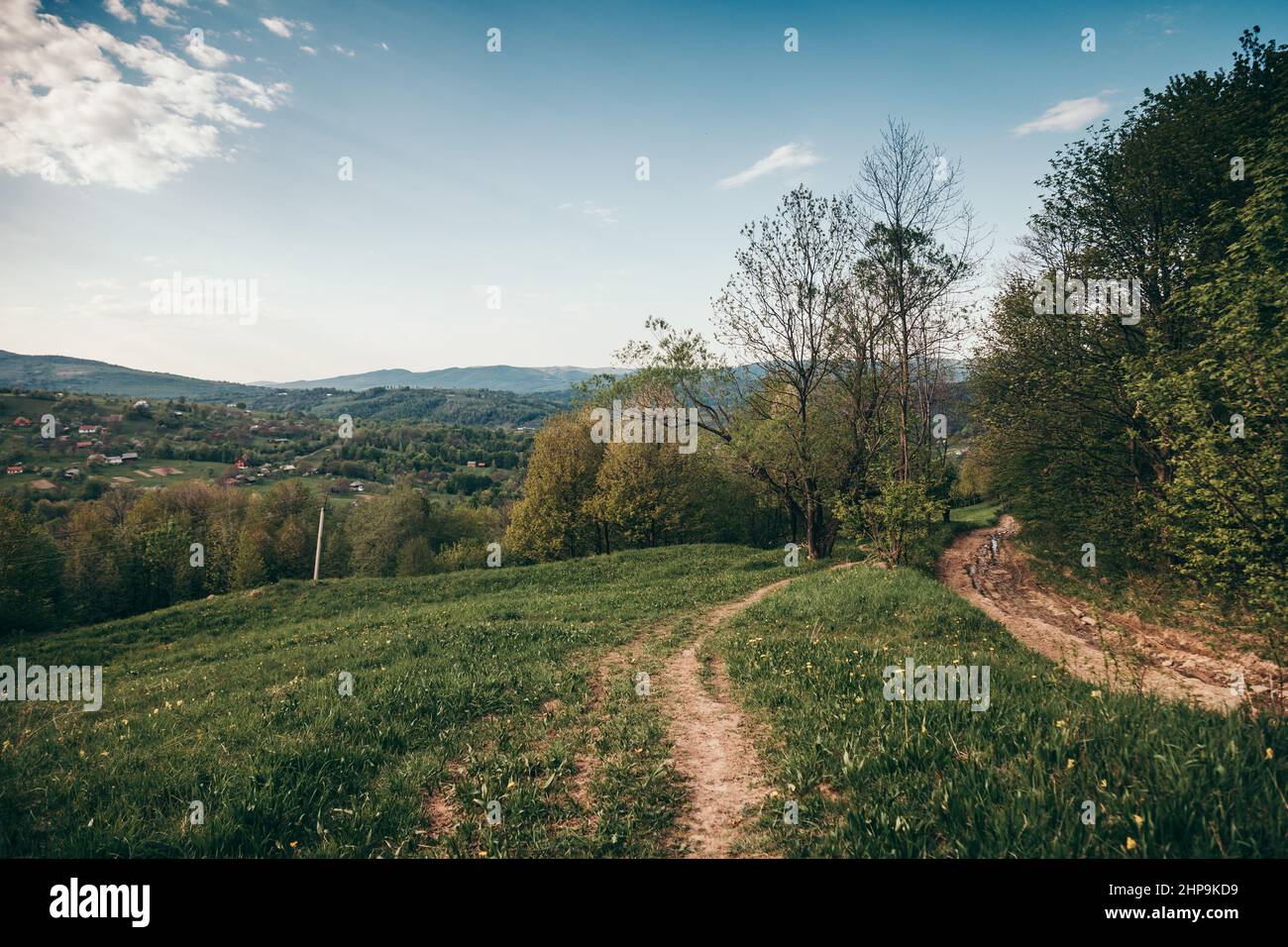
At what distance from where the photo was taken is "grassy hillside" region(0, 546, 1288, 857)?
449 centimetres

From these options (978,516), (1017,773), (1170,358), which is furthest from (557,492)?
(1017,773)

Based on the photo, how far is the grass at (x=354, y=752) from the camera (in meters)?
5.27

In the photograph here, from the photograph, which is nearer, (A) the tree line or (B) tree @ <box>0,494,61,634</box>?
(B) tree @ <box>0,494,61,634</box>

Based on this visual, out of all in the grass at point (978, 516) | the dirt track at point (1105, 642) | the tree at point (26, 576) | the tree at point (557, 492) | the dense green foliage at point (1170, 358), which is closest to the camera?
the dirt track at point (1105, 642)

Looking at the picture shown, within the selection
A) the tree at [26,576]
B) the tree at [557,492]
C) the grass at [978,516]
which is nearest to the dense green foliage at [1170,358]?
the grass at [978,516]

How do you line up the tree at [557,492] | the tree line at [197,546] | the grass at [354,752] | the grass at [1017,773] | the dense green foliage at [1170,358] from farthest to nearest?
the tree at [557,492], the tree line at [197,546], the dense green foliage at [1170,358], the grass at [354,752], the grass at [1017,773]

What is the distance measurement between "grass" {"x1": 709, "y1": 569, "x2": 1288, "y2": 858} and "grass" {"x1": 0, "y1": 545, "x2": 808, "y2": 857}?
72.7 inches

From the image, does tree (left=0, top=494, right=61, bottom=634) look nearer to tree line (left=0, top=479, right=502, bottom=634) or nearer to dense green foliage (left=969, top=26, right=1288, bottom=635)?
tree line (left=0, top=479, right=502, bottom=634)

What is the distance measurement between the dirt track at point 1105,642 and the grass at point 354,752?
7246mm

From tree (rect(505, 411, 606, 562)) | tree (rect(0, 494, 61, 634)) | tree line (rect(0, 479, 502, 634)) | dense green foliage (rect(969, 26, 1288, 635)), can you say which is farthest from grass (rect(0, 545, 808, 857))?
tree line (rect(0, 479, 502, 634))

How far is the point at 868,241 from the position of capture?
25656 mm

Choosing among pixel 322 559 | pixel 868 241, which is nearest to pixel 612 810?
pixel 868 241

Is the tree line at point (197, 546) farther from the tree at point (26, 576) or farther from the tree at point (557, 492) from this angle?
the tree at point (557, 492)
